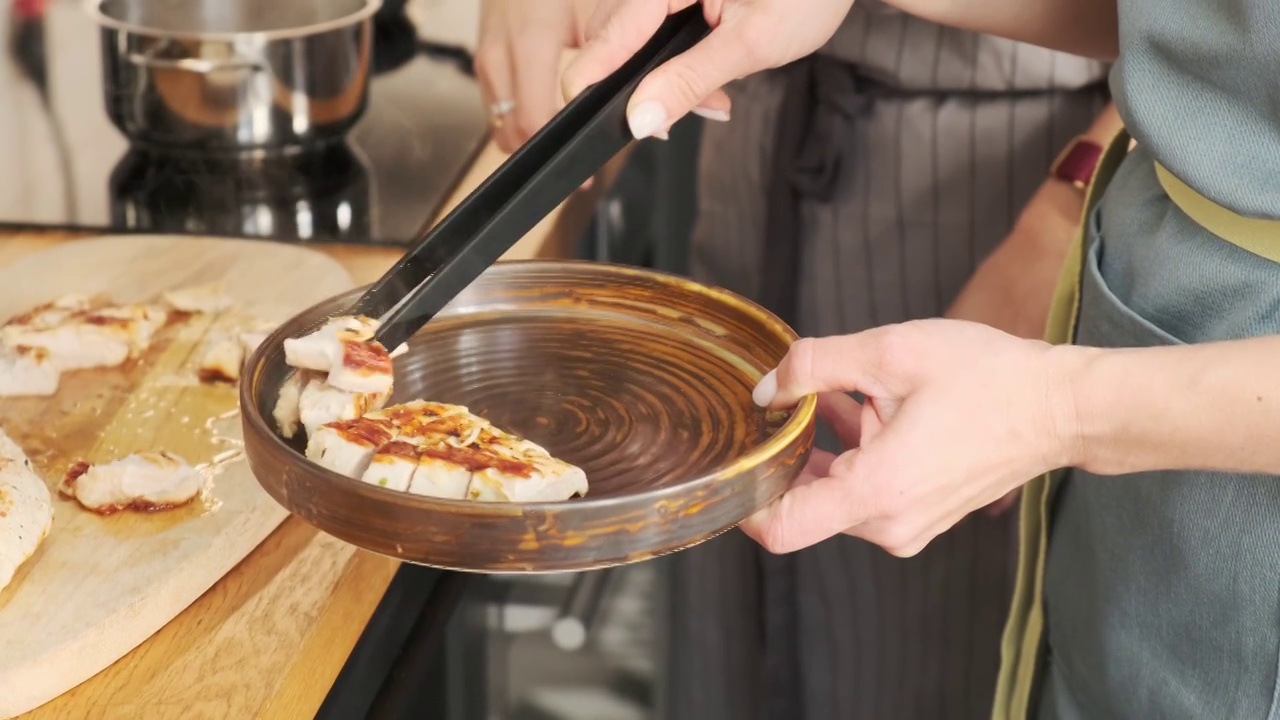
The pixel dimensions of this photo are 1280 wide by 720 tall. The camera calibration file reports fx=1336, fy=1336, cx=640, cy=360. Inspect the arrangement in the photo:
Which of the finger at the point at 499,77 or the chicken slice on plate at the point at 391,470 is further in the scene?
the finger at the point at 499,77

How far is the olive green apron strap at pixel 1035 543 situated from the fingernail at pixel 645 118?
1.35ft

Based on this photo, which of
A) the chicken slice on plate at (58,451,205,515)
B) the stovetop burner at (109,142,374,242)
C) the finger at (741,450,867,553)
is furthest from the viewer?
the stovetop burner at (109,142,374,242)

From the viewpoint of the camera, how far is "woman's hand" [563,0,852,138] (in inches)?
36.9

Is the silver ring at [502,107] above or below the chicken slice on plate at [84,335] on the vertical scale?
above

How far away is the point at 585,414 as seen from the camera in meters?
0.91

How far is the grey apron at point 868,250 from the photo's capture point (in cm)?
A: 152

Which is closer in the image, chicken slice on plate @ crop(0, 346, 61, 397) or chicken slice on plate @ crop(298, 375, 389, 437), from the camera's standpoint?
chicken slice on plate @ crop(298, 375, 389, 437)

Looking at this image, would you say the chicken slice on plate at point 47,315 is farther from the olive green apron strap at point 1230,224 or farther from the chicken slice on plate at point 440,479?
the olive green apron strap at point 1230,224

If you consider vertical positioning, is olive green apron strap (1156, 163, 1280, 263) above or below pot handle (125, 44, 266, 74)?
above

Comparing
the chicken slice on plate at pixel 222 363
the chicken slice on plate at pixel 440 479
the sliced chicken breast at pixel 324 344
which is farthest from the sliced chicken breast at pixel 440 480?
the chicken slice on plate at pixel 222 363

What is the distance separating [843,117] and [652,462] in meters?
0.83

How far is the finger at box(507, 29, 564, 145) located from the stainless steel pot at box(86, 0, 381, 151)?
0.29 m

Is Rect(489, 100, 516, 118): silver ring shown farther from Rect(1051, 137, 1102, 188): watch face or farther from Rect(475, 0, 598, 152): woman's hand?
A: Rect(1051, 137, 1102, 188): watch face

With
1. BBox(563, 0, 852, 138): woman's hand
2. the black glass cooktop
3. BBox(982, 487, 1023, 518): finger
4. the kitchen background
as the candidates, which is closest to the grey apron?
BBox(982, 487, 1023, 518): finger
